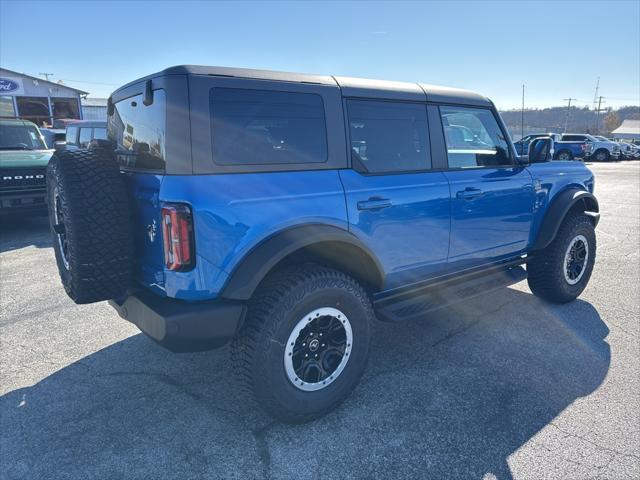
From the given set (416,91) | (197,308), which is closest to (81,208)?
(197,308)

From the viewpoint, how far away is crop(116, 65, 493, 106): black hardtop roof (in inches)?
90.9

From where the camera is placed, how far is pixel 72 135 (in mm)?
10906

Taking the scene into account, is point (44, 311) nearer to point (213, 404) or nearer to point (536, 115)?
point (213, 404)

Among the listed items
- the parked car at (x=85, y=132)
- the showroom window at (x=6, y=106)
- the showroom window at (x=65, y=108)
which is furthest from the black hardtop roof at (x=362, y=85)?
the showroom window at (x=65, y=108)

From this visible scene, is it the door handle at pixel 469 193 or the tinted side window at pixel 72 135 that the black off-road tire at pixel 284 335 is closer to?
the door handle at pixel 469 193

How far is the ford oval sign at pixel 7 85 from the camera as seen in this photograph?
2277cm

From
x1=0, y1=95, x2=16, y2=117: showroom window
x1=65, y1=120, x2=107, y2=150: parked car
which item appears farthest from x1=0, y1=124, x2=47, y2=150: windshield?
x1=0, y1=95, x2=16, y2=117: showroom window

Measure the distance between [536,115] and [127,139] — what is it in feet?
407

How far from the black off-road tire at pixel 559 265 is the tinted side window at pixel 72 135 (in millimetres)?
10402

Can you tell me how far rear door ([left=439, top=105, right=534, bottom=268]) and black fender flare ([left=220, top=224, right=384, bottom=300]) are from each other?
4.21 ft

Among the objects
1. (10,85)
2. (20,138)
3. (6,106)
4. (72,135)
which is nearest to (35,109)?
(6,106)

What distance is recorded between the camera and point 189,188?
7.07 feet

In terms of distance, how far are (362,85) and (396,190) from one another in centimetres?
75

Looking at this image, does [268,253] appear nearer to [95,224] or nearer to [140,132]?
[95,224]
